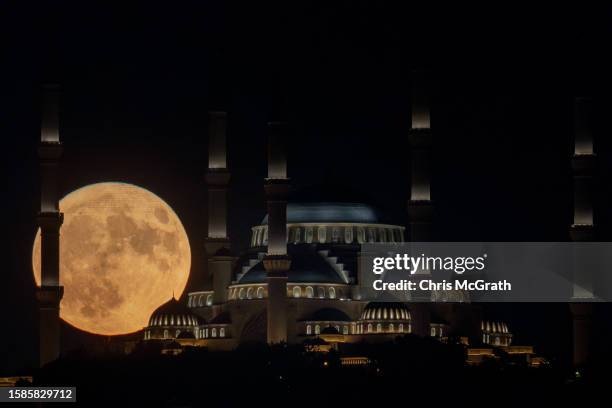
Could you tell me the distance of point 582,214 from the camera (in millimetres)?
103125

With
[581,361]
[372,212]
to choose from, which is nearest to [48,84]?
[372,212]

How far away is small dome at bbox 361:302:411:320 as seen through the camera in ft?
344

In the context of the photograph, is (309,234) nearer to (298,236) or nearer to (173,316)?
(298,236)

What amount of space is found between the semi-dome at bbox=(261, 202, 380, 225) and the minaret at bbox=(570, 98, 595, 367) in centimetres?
1485

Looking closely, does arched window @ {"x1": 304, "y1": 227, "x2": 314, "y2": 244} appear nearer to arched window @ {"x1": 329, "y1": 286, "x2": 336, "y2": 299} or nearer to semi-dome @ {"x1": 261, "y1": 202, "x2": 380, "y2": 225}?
semi-dome @ {"x1": 261, "y1": 202, "x2": 380, "y2": 225}

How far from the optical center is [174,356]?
100m

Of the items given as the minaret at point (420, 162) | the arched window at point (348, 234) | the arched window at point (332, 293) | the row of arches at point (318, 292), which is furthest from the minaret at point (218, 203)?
the minaret at point (420, 162)

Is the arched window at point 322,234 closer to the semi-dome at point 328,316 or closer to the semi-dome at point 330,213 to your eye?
the semi-dome at point 330,213

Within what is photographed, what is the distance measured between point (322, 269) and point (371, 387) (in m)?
17.6

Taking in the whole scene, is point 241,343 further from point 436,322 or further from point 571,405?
point 571,405

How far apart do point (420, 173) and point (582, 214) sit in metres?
7.58

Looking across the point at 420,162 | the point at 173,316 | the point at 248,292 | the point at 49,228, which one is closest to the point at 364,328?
the point at 248,292

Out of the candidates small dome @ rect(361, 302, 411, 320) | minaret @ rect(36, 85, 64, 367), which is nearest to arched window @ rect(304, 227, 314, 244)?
small dome @ rect(361, 302, 411, 320)

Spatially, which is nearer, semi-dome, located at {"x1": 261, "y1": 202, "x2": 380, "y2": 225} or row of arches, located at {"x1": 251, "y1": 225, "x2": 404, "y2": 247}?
row of arches, located at {"x1": 251, "y1": 225, "x2": 404, "y2": 247}
